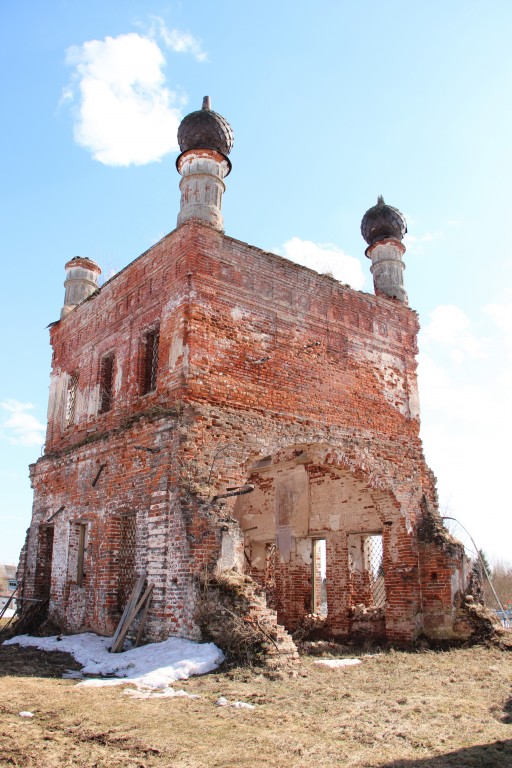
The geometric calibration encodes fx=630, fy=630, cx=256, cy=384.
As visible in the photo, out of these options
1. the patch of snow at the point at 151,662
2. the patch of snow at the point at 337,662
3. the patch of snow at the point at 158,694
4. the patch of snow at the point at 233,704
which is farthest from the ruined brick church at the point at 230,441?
the patch of snow at the point at 233,704

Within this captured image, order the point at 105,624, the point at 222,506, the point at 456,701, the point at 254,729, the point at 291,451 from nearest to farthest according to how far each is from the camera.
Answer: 1. the point at 254,729
2. the point at 456,701
3. the point at 222,506
4. the point at 105,624
5. the point at 291,451

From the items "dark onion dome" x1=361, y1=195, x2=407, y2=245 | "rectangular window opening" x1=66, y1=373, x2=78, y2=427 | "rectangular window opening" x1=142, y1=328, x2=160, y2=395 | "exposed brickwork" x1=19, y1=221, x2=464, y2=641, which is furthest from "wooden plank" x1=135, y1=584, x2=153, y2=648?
"dark onion dome" x1=361, y1=195, x2=407, y2=245

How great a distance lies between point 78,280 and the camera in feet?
52.0

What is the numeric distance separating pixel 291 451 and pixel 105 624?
439 cm

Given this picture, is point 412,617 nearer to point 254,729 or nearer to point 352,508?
point 352,508

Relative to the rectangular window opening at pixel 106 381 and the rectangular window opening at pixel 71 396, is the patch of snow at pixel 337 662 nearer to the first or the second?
the rectangular window opening at pixel 106 381

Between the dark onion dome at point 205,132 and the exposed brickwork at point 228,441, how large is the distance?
6.92ft

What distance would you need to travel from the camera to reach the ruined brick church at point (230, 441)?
10.1 m

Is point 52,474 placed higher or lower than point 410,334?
lower

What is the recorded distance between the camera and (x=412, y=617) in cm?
1189

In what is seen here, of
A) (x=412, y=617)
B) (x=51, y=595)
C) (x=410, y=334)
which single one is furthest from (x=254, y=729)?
(x=410, y=334)

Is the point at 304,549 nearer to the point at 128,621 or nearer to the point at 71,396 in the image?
the point at 128,621

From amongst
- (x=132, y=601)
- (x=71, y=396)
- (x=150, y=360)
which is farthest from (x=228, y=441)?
(x=71, y=396)

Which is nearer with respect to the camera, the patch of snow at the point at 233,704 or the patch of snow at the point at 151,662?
the patch of snow at the point at 233,704
